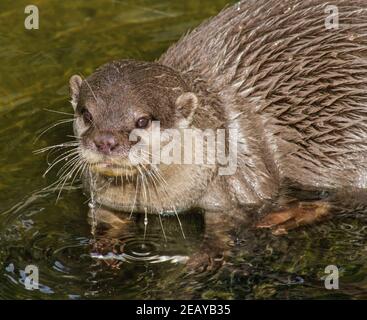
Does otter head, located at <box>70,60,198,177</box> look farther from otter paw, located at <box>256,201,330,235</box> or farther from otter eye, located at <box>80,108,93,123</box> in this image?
otter paw, located at <box>256,201,330,235</box>

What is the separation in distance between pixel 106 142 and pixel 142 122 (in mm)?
274

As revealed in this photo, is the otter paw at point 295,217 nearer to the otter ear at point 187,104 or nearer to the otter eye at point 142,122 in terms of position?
the otter ear at point 187,104

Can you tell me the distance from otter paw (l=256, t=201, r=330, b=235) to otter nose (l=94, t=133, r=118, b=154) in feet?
3.59

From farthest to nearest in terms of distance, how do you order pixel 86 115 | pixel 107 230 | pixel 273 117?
pixel 273 117 < pixel 107 230 < pixel 86 115

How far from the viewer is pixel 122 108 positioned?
4926 millimetres

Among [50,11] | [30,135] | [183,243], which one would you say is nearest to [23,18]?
[50,11]

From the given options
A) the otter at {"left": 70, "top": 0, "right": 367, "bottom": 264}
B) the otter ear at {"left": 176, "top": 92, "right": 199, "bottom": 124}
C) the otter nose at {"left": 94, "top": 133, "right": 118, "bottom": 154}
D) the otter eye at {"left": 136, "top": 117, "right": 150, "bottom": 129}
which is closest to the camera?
the otter nose at {"left": 94, "top": 133, "right": 118, "bottom": 154}

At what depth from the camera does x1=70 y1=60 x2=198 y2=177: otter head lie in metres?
4.84

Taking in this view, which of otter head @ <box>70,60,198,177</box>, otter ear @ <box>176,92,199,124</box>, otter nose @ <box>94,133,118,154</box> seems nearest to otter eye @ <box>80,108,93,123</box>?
otter head @ <box>70,60,198,177</box>

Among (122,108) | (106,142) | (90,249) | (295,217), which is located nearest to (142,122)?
(122,108)

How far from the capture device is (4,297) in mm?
4773

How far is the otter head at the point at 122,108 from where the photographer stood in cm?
484

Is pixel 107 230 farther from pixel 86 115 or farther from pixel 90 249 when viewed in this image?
pixel 86 115

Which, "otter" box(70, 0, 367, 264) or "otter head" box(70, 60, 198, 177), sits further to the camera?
"otter" box(70, 0, 367, 264)
